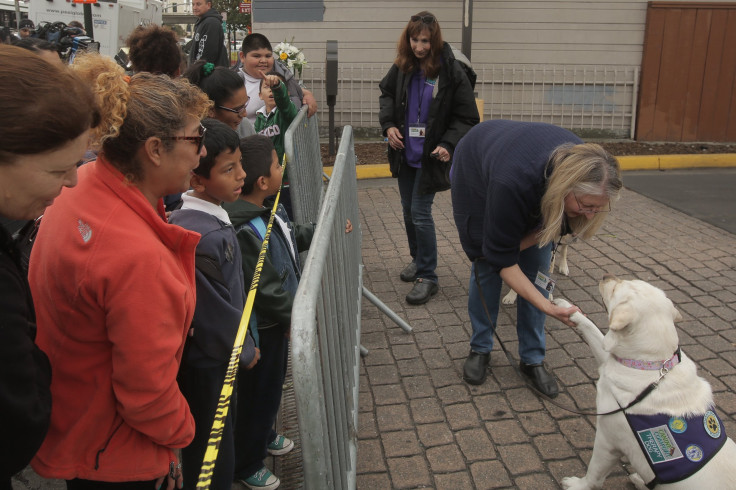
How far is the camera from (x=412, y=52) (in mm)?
4613

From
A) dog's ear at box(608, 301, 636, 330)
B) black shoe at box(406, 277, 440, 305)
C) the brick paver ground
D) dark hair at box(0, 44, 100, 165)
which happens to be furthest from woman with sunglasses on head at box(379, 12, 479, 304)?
dark hair at box(0, 44, 100, 165)

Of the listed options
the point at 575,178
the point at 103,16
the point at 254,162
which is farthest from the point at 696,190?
the point at 103,16

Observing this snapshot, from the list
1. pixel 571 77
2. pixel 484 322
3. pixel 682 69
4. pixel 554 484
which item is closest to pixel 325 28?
pixel 571 77

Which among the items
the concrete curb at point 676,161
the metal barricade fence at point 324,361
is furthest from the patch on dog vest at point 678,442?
the concrete curb at point 676,161

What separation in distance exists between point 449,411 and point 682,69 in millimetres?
9101

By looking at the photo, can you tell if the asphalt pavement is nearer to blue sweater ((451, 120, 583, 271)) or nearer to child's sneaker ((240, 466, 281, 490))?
blue sweater ((451, 120, 583, 271))

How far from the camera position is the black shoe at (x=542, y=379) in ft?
11.4

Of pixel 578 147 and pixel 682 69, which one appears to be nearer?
pixel 578 147

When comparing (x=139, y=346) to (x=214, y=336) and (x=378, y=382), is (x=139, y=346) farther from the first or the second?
(x=378, y=382)

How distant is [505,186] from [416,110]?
1.97 meters

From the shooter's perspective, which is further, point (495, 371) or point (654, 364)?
point (495, 371)

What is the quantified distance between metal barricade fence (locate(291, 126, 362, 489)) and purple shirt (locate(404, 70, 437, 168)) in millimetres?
1955

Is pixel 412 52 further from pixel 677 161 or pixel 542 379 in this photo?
pixel 677 161

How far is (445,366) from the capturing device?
3.83 m
